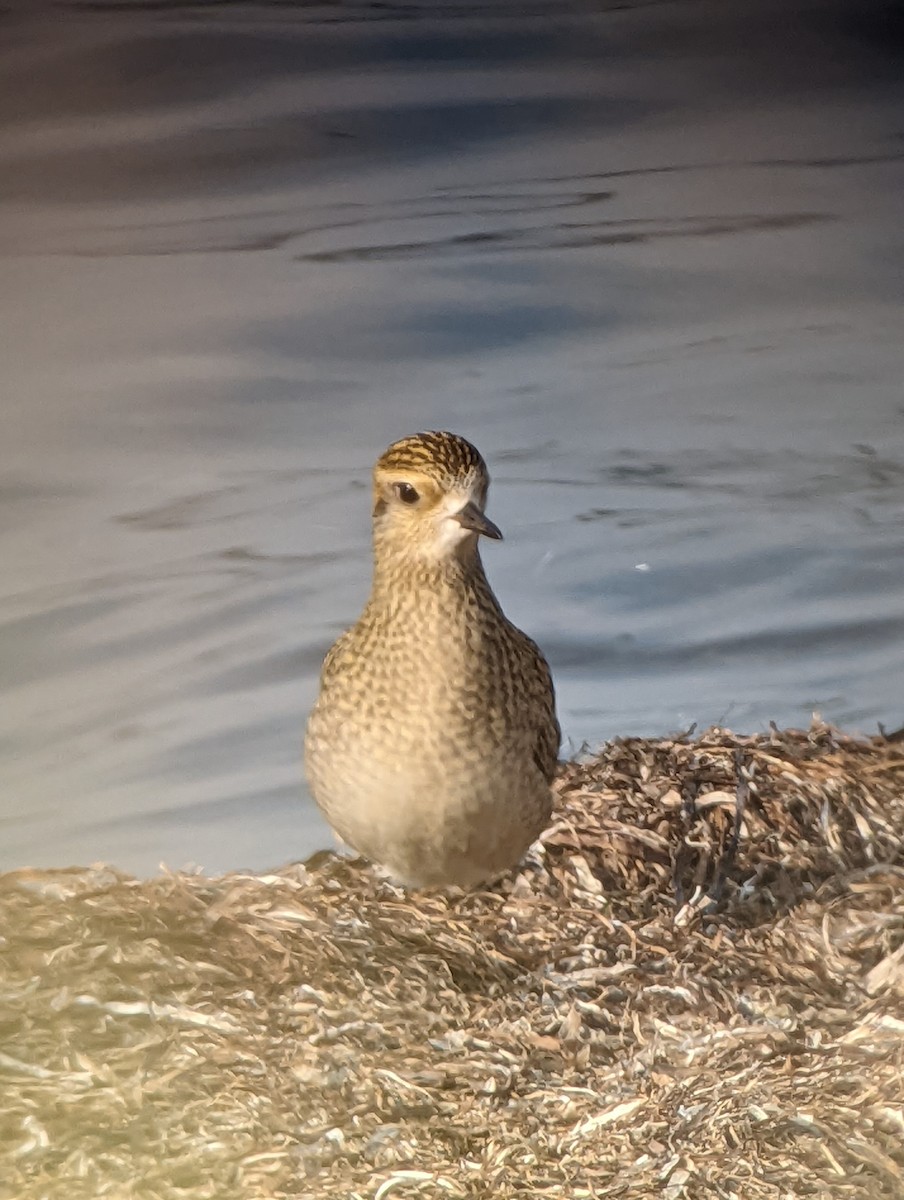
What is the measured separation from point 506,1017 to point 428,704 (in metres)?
0.48

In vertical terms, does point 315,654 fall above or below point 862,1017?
above

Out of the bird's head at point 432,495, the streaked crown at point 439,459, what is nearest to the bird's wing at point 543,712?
the bird's head at point 432,495

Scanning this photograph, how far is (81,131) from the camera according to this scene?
2428 millimetres

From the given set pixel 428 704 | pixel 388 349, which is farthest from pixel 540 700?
pixel 388 349

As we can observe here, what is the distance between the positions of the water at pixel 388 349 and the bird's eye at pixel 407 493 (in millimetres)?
532

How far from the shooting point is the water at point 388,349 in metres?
2.51

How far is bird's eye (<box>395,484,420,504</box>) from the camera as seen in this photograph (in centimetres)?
216

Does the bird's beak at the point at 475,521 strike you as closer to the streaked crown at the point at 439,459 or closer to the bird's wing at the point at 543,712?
the streaked crown at the point at 439,459

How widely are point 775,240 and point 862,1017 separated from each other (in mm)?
1506

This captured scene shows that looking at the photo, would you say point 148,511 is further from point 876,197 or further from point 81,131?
point 876,197

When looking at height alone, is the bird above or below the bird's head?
below

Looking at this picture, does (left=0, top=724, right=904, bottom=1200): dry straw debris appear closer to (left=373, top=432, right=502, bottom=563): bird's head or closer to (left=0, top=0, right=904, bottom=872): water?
(left=0, top=0, right=904, bottom=872): water

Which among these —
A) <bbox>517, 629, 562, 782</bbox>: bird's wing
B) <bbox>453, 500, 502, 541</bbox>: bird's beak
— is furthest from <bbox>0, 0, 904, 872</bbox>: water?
<bbox>453, 500, 502, 541</bbox>: bird's beak

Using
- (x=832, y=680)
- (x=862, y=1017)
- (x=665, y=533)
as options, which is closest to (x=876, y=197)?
(x=665, y=533)
